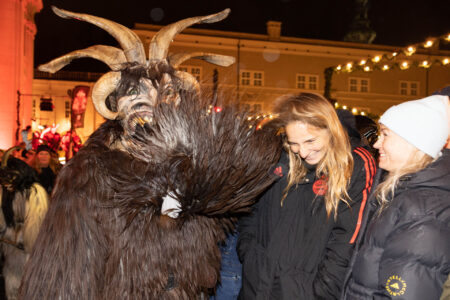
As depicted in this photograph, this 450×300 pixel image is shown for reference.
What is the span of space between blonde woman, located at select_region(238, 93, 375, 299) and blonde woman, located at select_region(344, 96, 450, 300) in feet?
0.48

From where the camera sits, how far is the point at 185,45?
26.1 m

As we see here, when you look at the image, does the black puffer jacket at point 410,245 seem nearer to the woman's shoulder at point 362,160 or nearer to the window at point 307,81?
the woman's shoulder at point 362,160

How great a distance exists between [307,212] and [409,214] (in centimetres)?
64

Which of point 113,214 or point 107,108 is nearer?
point 113,214

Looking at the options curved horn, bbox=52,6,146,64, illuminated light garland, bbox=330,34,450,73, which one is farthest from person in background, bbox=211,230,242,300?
illuminated light garland, bbox=330,34,450,73

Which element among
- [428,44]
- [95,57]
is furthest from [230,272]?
[428,44]

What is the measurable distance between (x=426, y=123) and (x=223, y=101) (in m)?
0.98

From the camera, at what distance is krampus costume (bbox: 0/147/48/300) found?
4.55 m

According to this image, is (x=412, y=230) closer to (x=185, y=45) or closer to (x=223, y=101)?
(x=223, y=101)

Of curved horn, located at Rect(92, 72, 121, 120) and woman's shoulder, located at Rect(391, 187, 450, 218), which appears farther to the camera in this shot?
curved horn, located at Rect(92, 72, 121, 120)

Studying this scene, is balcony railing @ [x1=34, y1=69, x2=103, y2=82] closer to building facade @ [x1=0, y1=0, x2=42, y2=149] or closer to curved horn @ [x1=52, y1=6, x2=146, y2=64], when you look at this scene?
building facade @ [x1=0, y1=0, x2=42, y2=149]

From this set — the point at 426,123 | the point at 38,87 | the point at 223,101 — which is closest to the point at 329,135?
the point at 426,123

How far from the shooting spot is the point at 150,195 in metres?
1.85

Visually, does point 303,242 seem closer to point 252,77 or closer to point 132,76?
point 132,76
